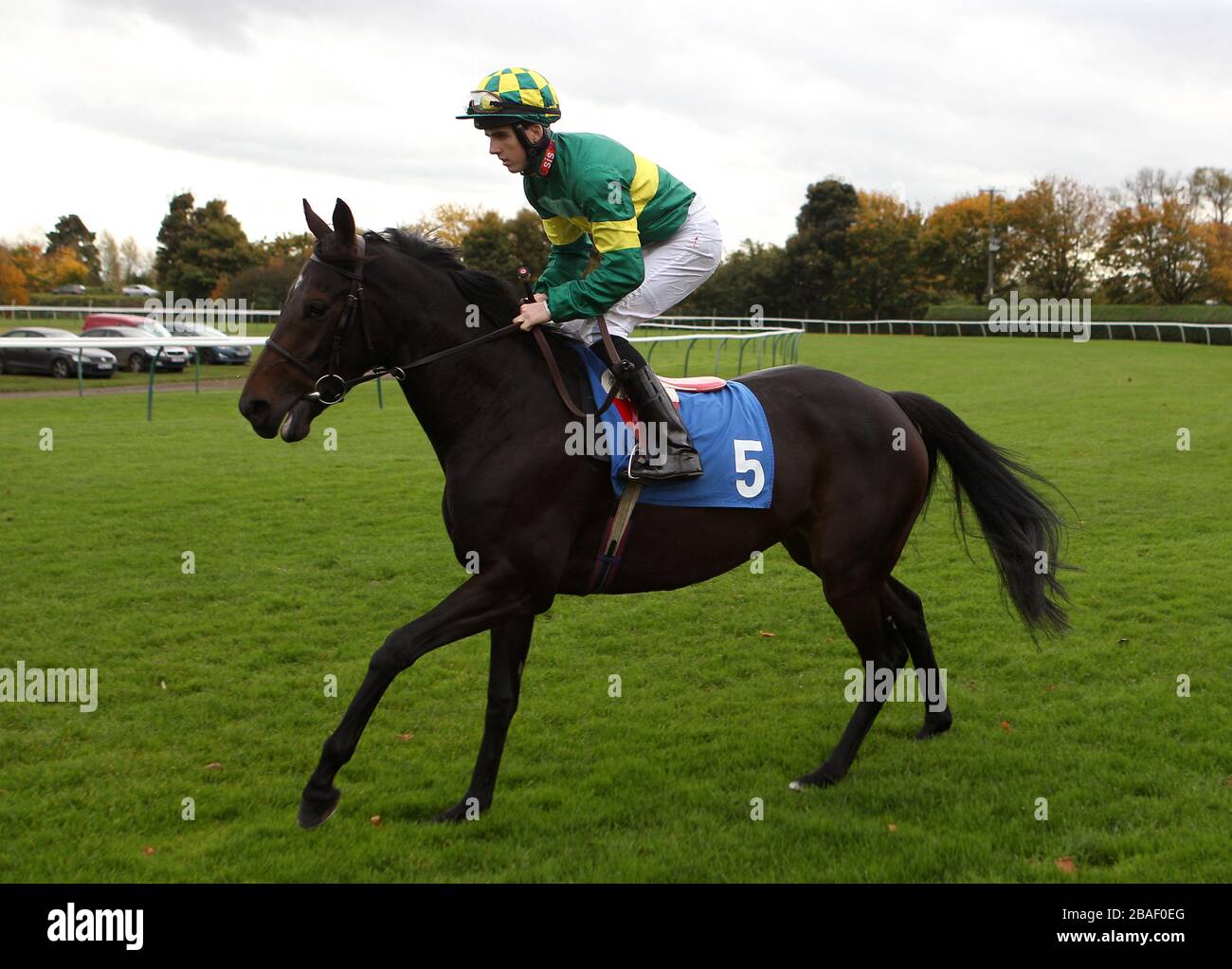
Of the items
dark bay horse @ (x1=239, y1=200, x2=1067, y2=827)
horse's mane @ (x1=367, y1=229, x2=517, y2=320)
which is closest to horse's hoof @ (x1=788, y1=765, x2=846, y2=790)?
dark bay horse @ (x1=239, y1=200, x2=1067, y2=827)

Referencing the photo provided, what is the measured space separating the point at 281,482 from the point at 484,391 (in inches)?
321

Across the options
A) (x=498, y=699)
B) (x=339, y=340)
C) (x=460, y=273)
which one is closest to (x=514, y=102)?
(x=460, y=273)

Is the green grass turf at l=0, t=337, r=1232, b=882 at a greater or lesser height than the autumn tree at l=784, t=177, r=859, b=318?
lesser

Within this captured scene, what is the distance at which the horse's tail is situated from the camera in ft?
17.1

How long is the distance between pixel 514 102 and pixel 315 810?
2819mm

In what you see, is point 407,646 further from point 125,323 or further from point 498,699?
point 125,323

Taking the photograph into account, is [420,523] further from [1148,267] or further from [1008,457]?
[1148,267]

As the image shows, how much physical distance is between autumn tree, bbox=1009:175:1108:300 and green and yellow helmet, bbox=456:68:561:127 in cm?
6037

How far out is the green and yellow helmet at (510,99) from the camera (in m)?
4.06

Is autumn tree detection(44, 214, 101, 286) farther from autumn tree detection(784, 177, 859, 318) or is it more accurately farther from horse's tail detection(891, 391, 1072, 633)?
horse's tail detection(891, 391, 1072, 633)

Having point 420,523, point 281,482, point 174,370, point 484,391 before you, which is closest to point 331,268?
point 484,391

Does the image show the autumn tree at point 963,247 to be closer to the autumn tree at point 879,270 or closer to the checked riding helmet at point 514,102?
the autumn tree at point 879,270

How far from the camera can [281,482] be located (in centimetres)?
1174
